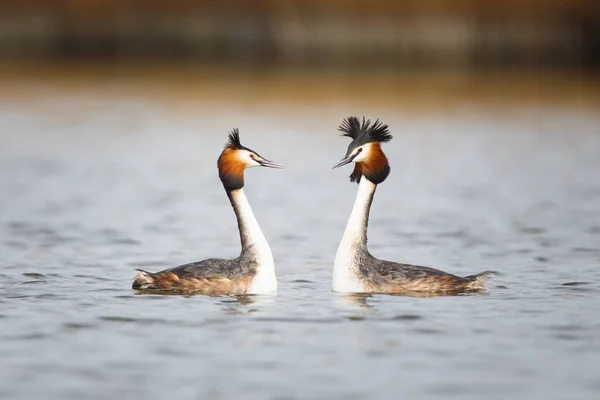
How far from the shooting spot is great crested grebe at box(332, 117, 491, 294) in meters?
13.4

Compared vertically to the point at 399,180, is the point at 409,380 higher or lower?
lower

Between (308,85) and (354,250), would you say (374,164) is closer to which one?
(354,250)

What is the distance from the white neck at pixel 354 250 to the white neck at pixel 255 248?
62 centimetres

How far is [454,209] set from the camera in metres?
20.7

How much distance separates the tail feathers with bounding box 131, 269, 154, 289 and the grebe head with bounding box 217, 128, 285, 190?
3.90 feet

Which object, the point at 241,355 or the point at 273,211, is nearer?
the point at 241,355

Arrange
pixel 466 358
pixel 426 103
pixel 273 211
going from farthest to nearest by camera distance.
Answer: pixel 426 103, pixel 273 211, pixel 466 358

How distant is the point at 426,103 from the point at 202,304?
2666 centimetres

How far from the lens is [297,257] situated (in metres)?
16.4

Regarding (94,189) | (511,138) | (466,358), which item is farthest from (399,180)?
(466,358)

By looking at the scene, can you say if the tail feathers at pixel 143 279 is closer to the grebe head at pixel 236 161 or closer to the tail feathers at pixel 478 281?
the grebe head at pixel 236 161

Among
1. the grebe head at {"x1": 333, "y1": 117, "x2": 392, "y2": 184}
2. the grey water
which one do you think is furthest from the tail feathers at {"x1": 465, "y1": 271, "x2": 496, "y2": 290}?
the grebe head at {"x1": 333, "y1": 117, "x2": 392, "y2": 184}

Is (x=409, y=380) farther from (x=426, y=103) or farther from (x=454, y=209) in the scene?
(x=426, y=103)

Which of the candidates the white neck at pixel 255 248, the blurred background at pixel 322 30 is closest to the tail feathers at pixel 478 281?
the white neck at pixel 255 248
